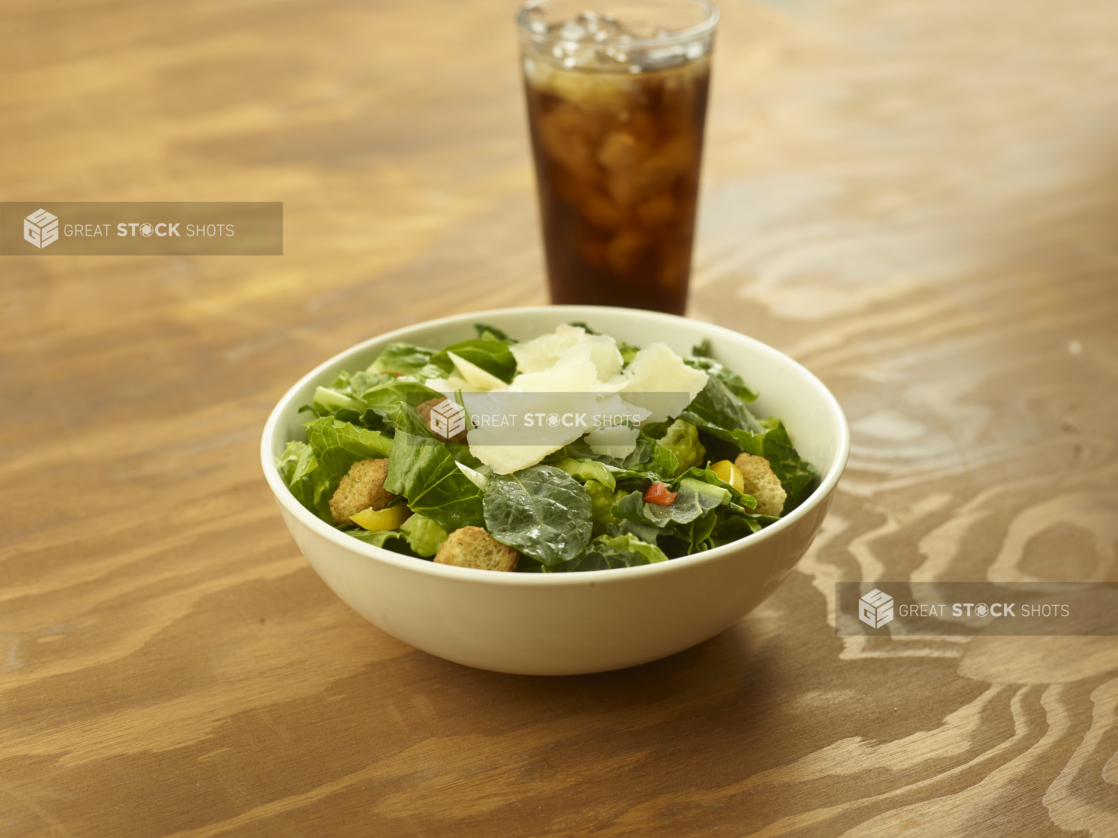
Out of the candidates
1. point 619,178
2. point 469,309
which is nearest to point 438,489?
point 619,178

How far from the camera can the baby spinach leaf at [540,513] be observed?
0.98 metres

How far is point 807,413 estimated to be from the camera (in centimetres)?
126

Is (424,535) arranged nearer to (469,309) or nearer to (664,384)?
(664,384)

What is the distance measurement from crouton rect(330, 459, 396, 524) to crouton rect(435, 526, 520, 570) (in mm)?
124

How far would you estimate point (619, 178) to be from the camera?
5.49ft

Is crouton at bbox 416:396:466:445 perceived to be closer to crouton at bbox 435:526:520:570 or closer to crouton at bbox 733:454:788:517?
crouton at bbox 435:526:520:570

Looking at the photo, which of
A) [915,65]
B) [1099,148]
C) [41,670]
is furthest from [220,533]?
[915,65]

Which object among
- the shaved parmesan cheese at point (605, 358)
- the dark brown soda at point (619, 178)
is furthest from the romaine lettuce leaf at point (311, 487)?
the dark brown soda at point (619, 178)

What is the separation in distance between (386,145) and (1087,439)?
6.13 feet

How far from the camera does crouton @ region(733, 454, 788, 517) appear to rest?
1109 mm

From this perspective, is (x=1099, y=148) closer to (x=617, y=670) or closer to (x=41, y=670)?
(x=617, y=670)

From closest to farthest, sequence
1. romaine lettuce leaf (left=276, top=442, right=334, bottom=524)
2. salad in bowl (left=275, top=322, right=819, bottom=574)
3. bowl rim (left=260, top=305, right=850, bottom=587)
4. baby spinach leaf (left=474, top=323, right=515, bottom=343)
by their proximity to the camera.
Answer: bowl rim (left=260, top=305, right=850, bottom=587) < salad in bowl (left=275, top=322, right=819, bottom=574) < romaine lettuce leaf (left=276, top=442, right=334, bottom=524) < baby spinach leaf (left=474, top=323, right=515, bottom=343)

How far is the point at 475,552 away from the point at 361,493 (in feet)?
0.58

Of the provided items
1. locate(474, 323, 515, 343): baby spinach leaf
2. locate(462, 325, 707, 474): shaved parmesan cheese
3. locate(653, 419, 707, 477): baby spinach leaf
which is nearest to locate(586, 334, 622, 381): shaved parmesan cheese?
locate(462, 325, 707, 474): shaved parmesan cheese
